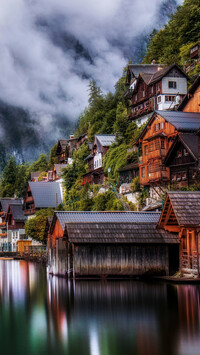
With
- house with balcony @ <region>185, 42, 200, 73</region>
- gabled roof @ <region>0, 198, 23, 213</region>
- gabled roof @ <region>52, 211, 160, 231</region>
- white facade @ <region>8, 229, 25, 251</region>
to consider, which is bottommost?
white facade @ <region>8, 229, 25, 251</region>

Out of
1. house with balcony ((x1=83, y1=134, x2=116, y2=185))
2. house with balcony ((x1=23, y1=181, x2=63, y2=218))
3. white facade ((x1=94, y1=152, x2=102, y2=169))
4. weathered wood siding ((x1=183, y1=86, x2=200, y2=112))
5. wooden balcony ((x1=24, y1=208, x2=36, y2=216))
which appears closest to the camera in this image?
weathered wood siding ((x1=183, y1=86, x2=200, y2=112))

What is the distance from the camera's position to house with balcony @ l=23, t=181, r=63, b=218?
333 feet

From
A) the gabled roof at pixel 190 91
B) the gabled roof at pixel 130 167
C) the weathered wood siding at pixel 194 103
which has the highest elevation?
the gabled roof at pixel 190 91

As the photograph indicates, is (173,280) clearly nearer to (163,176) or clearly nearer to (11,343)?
(11,343)

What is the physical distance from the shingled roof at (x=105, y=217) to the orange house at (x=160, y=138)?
→ 19759 millimetres

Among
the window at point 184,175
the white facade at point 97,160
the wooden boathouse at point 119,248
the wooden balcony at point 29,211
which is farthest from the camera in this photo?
the wooden balcony at point 29,211

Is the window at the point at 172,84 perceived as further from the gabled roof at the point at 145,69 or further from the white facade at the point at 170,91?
the gabled roof at the point at 145,69

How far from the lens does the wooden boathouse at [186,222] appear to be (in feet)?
102

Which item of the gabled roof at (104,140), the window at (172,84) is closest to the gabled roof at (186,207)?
the window at (172,84)

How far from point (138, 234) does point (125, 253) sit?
4.75 feet

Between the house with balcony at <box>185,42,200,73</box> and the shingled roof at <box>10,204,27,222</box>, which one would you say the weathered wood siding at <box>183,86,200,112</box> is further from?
the shingled roof at <box>10,204,27,222</box>

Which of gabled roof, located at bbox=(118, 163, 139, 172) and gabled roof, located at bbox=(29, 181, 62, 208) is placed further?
gabled roof, located at bbox=(29, 181, 62, 208)

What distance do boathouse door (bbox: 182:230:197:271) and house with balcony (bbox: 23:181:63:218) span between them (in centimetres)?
6724

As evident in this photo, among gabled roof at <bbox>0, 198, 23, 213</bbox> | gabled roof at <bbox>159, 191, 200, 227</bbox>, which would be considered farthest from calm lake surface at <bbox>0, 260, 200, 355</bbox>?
gabled roof at <bbox>0, 198, 23, 213</bbox>
